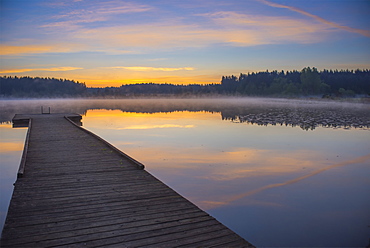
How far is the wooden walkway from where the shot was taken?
379 centimetres

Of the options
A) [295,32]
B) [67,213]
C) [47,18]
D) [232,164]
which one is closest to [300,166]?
[232,164]

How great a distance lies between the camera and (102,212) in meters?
4.71

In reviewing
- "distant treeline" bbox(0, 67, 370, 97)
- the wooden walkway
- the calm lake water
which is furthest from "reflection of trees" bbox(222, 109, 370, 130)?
"distant treeline" bbox(0, 67, 370, 97)

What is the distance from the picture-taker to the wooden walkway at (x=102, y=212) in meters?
3.79

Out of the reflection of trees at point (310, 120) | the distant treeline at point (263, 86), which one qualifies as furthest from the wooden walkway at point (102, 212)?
the distant treeline at point (263, 86)

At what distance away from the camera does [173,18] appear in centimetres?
2536

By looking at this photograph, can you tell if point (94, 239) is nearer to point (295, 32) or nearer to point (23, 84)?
point (295, 32)

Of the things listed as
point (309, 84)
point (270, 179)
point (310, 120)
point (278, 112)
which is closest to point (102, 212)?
point (270, 179)

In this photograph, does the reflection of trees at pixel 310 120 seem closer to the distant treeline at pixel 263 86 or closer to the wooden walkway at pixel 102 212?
the wooden walkway at pixel 102 212

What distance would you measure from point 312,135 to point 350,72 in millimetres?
132711

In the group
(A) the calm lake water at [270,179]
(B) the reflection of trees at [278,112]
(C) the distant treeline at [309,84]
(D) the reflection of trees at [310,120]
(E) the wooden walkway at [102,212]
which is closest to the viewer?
(E) the wooden walkway at [102,212]

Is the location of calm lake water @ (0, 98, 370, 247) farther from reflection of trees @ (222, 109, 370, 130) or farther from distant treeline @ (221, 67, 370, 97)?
distant treeline @ (221, 67, 370, 97)

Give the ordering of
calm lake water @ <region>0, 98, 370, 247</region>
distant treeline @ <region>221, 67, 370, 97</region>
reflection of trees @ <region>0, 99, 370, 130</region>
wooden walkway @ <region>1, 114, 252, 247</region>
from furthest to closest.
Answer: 1. distant treeline @ <region>221, 67, 370, 97</region>
2. reflection of trees @ <region>0, 99, 370, 130</region>
3. calm lake water @ <region>0, 98, 370, 247</region>
4. wooden walkway @ <region>1, 114, 252, 247</region>

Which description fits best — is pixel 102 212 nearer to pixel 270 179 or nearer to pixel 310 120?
pixel 270 179
